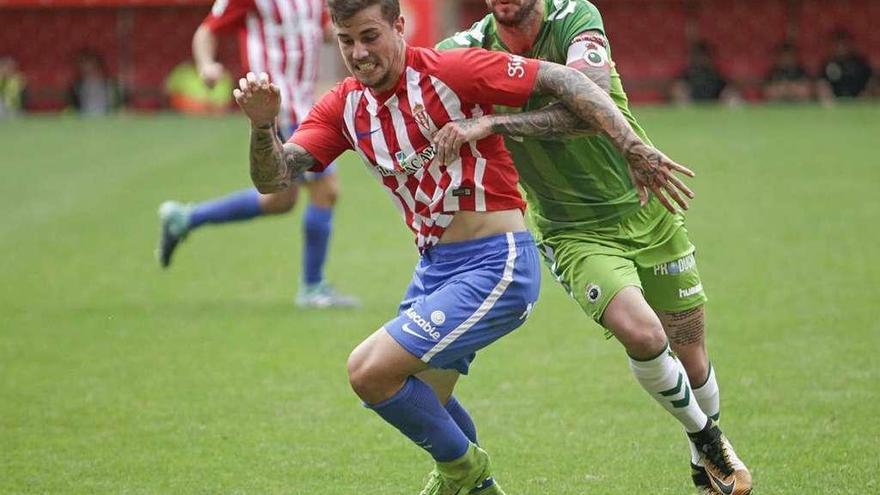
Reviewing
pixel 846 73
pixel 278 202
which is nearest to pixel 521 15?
pixel 278 202

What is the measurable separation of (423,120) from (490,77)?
28cm

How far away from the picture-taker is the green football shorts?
5645 millimetres

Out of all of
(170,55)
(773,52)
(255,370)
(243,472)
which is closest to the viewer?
(243,472)

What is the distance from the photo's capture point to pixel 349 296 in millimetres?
10766

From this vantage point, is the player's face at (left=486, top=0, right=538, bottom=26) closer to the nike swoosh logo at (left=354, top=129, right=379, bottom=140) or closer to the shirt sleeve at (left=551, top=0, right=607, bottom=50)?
the shirt sleeve at (left=551, top=0, right=607, bottom=50)

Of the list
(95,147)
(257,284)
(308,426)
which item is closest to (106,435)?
(308,426)

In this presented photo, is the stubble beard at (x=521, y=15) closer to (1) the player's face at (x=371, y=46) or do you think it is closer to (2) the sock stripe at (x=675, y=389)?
(1) the player's face at (x=371, y=46)

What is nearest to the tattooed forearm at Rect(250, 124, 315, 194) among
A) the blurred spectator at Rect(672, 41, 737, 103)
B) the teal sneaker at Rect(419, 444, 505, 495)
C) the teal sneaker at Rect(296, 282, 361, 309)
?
the teal sneaker at Rect(419, 444, 505, 495)

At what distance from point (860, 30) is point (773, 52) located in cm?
193

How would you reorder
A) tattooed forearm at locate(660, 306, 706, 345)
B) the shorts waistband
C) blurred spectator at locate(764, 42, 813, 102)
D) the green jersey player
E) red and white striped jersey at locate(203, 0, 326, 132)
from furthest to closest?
1. blurred spectator at locate(764, 42, 813, 102)
2. red and white striped jersey at locate(203, 0, 326, 132)
3. tattooed forearm at locate(660, 306, 706, 345)
4. the green jersey player
5. the shorts waistband

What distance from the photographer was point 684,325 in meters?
5.88

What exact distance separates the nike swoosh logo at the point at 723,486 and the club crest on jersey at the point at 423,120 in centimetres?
177

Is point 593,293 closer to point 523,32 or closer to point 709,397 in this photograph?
point 709,397

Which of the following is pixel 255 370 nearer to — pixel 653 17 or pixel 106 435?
pixel 106 435
